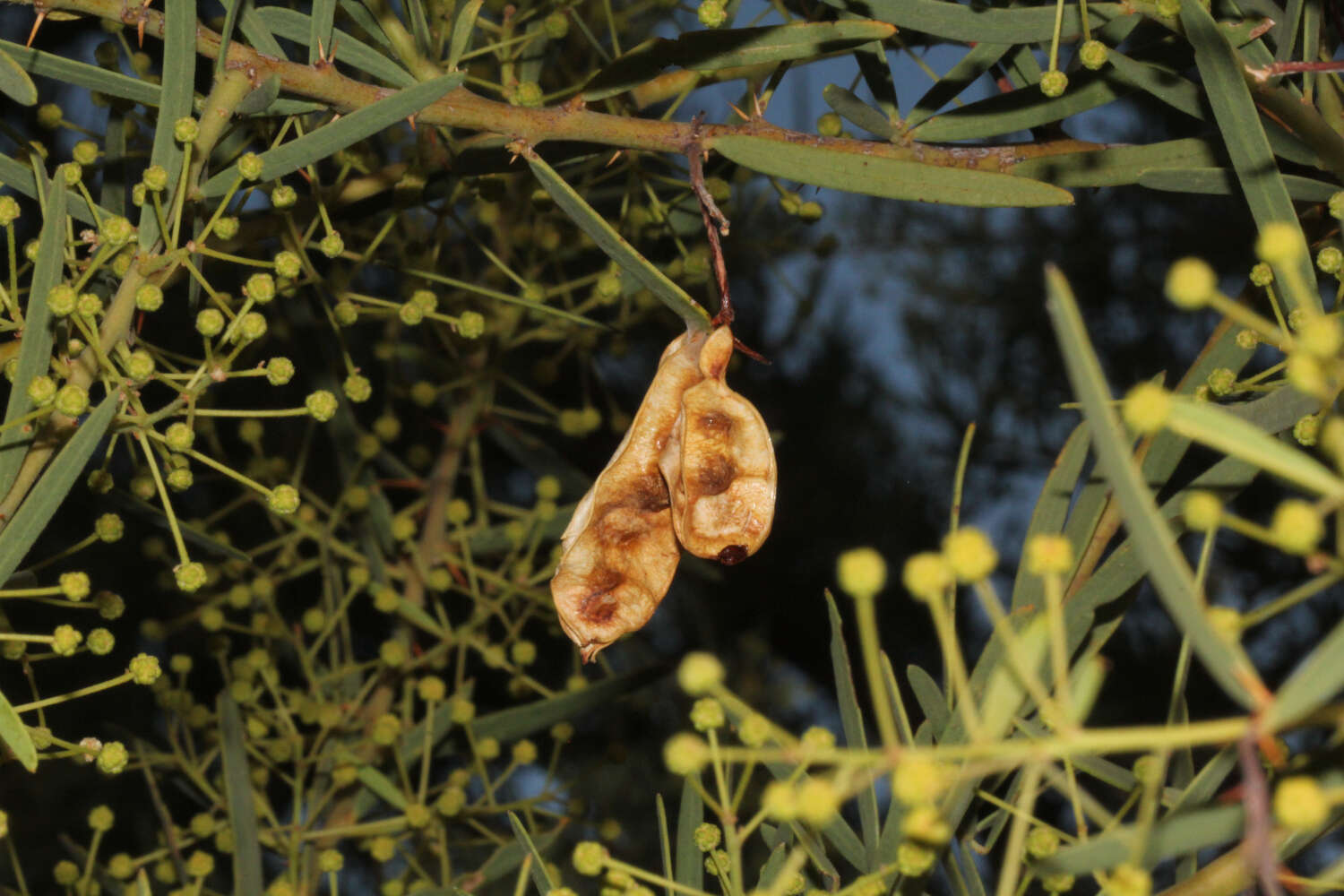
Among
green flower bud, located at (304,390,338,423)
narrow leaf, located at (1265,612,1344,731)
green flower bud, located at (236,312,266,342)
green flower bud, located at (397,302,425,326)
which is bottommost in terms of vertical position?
green flower bud, located at (397,302,425,326)

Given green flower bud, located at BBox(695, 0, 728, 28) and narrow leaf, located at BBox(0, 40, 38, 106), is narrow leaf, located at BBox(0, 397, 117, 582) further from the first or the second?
green flower bud, located at BBox(695, 0, 728, 28)

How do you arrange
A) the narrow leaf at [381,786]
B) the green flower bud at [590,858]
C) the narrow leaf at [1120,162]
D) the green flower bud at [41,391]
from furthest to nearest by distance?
the narrow leaf at [381,786] < the narrow leaf at [1120,162] < the green flower bud at [41,391] < the green flower bud at [590,858]

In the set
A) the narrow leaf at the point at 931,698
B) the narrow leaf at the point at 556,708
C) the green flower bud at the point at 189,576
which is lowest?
the narrow leaf at the point at 556,708

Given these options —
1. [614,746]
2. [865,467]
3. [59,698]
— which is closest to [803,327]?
[865,467]

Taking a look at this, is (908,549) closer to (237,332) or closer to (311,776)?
(311,776)

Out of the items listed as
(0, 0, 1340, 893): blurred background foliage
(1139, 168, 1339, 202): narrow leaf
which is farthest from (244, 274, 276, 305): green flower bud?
(1139, 168, 1339, 202): narrow leaf

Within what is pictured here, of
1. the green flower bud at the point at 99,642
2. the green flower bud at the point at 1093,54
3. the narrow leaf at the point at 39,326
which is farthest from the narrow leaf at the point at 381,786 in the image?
the green flower bud at the point at 1093,54

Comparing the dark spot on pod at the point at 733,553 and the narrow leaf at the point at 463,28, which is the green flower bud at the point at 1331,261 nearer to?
the dark spot on pod at the point at 733,553
